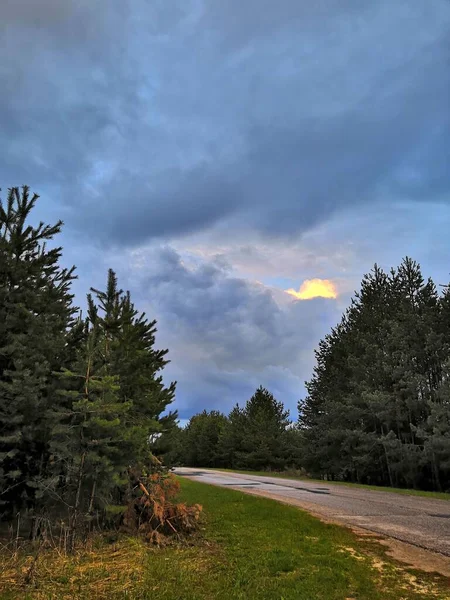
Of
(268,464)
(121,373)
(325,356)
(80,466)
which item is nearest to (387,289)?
(325,356)

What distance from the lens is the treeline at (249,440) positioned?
176ft

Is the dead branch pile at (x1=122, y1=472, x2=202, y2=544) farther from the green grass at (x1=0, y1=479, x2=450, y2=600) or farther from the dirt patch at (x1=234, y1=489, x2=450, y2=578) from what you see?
the dirt patch at (x1=234, y1=489, x2=450, y2=578)

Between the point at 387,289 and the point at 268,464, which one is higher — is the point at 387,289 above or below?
Answer: above

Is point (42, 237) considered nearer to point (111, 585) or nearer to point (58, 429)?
point (58, 429)

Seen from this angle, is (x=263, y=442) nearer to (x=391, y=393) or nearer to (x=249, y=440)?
(x=249, y=440)

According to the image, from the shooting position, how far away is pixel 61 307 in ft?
36.9

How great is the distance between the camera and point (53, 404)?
30.1ft

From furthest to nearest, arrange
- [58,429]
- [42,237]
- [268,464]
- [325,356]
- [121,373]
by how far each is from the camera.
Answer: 1. [268,464]
2. [325,356]
3. [121,373]
4. [42,237]
5. [58,429]

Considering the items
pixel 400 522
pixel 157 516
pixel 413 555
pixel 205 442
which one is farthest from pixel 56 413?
pixel 205 442

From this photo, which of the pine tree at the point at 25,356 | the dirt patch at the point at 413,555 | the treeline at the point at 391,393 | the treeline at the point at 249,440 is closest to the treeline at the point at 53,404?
the pine tree at the point at 25,356

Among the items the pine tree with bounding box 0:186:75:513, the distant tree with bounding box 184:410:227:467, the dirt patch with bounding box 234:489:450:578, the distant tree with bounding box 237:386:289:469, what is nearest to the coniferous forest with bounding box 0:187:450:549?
the pine tree with bounding box 0:186:75:513

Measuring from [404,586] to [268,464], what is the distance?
50723mm

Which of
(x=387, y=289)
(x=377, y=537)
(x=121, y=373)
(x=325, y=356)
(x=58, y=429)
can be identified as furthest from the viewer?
(x=325, y=356)

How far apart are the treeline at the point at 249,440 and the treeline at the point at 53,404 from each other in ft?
124
